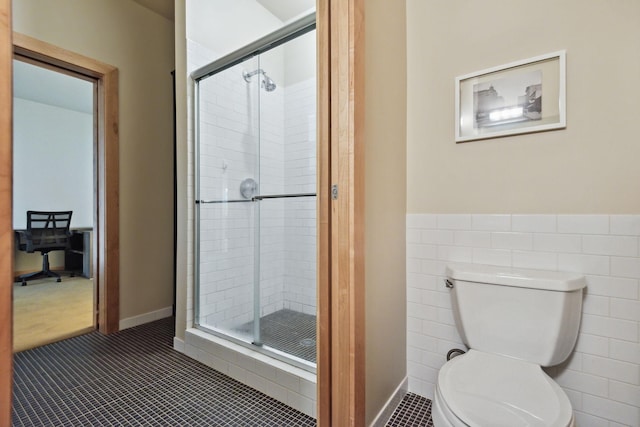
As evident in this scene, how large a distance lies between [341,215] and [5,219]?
88cm

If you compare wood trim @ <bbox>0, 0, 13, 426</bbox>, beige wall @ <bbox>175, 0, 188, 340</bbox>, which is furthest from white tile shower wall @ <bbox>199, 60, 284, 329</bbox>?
wood trim @ <bbox>0, 0, 13, 426</bbox>

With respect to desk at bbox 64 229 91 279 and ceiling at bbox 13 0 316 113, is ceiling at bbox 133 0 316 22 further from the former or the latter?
desk at bbox 64 229 91 279

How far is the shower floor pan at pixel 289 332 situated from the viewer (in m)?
1.83

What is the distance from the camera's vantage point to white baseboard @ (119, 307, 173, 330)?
8.08 ft

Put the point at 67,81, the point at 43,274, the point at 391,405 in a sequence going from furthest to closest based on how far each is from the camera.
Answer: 1. the point at 43,274
2. the point at 67,81
3. the point at 391,405

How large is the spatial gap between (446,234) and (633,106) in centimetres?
84

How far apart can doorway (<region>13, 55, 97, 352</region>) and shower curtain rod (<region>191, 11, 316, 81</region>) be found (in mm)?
1678

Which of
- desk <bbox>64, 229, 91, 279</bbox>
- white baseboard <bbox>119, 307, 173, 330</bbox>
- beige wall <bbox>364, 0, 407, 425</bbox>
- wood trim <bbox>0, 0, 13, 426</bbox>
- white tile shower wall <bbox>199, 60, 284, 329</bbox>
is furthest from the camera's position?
desk <bbox>64, 229, 91, 279</bbox>

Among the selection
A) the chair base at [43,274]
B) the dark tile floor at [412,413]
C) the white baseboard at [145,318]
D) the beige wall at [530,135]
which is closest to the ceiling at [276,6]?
the beige wall at [530,135]

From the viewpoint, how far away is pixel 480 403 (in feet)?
3.00

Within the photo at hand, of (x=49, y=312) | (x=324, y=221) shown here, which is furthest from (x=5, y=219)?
(x=49, y=312)

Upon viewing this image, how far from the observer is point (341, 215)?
1.13 metres

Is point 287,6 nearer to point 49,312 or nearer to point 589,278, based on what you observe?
point 589,278

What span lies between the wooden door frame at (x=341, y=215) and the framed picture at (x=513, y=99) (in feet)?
2.04
